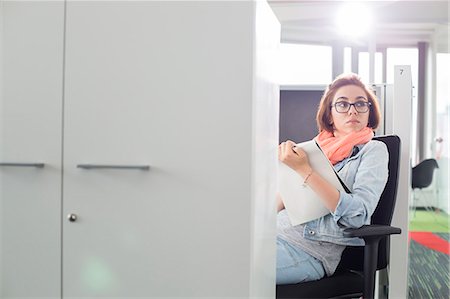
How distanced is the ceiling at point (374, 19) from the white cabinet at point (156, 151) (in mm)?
5052

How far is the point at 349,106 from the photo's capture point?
2.19 m

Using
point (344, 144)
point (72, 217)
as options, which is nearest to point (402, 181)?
point (344, 144)

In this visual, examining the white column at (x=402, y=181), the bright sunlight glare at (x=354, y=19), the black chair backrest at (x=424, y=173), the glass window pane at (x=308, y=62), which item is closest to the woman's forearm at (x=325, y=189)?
the white column at (x=402, y=181)

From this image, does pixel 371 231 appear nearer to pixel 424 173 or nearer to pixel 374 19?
pixel 424 173

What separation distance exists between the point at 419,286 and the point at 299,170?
2027mm

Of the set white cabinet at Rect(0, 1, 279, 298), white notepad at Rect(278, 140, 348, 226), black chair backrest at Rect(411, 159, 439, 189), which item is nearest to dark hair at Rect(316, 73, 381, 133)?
white notepad at Rect(278, 140, 348, 226)

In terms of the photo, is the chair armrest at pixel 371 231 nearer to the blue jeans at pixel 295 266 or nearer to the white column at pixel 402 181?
the blue jeans at pixel 295 266

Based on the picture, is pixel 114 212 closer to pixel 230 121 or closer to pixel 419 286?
pixel 230 121

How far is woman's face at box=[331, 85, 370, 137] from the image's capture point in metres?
2.17

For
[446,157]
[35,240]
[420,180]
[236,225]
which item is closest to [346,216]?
[236,225]

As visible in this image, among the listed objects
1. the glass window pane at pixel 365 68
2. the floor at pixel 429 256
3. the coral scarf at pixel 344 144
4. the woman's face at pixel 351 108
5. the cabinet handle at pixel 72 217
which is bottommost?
the floor at pixel 429 256

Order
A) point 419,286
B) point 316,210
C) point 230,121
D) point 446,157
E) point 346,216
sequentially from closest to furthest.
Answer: point 230,121 < point 346,216 < point 316,210 < point 419,286 < point 446,157

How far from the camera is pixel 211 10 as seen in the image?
3.74ft

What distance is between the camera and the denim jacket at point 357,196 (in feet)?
5.84
